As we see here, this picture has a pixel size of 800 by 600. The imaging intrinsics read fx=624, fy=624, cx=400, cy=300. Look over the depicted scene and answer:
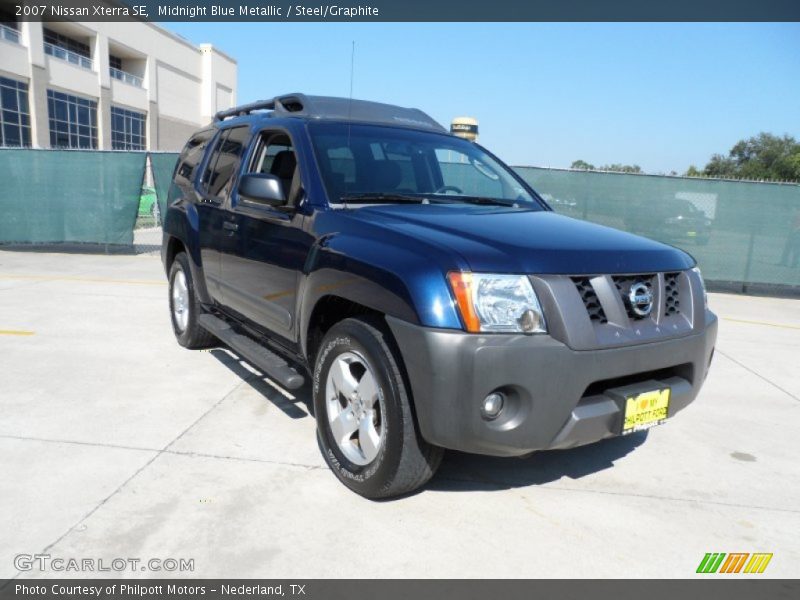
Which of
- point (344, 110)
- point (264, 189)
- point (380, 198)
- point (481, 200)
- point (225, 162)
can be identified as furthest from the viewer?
point (225, 162)

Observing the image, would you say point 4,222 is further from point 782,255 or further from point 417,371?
point 782,255

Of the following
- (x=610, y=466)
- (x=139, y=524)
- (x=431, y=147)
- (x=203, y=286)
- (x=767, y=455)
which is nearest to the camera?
(x=139, y=524)

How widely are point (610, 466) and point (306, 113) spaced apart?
113 inches

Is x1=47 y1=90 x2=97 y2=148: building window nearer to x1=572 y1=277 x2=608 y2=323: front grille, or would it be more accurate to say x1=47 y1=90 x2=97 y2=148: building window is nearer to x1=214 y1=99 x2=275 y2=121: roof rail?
x1=214 y1=99 x2=275 y2=121: roof rail

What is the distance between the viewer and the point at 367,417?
302 centimetres

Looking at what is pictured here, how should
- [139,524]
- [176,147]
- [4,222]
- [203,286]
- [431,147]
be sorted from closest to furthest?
[139,524], [431,147], [203,286], [4,222], [176,147]

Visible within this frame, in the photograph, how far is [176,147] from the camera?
5250 cm

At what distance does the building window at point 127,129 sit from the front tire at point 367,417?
4451 cm

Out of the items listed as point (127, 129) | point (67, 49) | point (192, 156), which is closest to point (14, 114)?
point (67, 49)

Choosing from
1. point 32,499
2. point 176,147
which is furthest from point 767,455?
point 176,147

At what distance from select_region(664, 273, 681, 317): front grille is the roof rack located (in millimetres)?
2083

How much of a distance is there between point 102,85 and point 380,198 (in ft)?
145

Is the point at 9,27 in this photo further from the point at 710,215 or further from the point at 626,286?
the point at 626,286

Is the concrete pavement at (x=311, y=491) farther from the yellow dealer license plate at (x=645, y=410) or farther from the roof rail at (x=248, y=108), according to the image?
the roof rail at (x=248, y=108)
